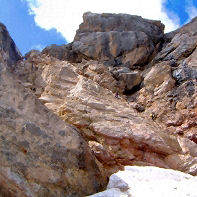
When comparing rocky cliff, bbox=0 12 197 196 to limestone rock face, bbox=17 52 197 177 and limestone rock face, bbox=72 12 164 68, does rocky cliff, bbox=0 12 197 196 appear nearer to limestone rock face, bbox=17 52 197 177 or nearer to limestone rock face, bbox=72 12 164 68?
limestone rock face, bbox=17 52 197 177

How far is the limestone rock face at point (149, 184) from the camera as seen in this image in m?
8.61

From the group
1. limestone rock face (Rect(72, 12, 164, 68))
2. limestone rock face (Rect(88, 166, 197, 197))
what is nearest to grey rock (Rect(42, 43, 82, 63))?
limestone rock face (Rect(72, 12, 164, 68))

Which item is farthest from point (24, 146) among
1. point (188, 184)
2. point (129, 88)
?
point (129, 88)

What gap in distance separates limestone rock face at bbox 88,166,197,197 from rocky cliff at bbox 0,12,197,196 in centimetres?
117

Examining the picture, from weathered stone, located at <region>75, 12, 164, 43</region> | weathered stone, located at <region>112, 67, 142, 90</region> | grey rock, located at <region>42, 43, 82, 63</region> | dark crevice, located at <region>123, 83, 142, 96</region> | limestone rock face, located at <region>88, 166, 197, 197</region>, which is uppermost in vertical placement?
weathered stone, located at <region>75, 12, 164, 43</region>

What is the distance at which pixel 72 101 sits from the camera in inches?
681

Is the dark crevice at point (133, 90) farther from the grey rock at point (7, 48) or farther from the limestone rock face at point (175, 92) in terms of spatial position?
the grey rock at point (7, 48)

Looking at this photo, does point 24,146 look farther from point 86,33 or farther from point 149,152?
point 86,33

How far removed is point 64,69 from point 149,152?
10.7m

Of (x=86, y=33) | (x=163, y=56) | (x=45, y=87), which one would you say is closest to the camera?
(x=45, y=87)

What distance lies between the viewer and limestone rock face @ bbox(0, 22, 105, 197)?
886 cm

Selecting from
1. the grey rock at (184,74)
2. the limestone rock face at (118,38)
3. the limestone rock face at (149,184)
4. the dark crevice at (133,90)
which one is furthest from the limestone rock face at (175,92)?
the limestone rock face at (149,184)

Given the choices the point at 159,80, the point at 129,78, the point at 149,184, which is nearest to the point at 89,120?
the point at 149,184

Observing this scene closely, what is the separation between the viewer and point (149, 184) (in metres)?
9.32
